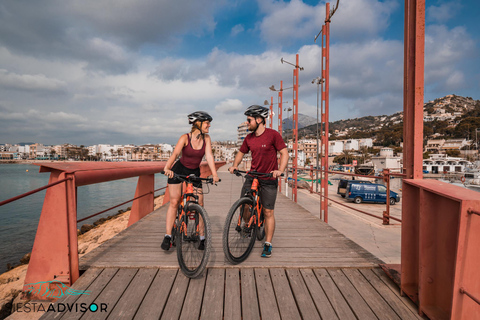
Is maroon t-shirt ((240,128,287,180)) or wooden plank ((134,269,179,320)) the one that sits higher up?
maroon t-shirt ((240,128,287,180))

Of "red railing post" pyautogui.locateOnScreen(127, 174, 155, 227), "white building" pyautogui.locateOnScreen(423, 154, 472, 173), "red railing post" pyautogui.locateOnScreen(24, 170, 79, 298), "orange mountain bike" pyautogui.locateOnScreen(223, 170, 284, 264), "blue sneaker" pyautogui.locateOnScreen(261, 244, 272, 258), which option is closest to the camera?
"red railing post" pyautogui.locateOnScreen(24, 170, 79, 298)

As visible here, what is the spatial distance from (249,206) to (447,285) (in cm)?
188

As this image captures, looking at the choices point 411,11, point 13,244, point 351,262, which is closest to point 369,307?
point 351,262

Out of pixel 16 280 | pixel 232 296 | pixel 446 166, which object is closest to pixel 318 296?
pixel 232 296

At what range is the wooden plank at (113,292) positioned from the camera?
1.96 metres

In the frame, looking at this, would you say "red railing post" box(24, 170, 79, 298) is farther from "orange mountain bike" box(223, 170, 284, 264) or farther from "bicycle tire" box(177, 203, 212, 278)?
"orange mountain bike" box(223, 170, 284, 264)

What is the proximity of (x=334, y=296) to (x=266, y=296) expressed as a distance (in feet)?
1.96

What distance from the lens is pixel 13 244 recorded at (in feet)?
42.2

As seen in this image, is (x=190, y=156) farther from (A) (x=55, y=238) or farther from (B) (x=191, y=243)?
(A) (x=55, y=238)

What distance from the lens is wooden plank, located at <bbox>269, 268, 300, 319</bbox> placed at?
201 cm

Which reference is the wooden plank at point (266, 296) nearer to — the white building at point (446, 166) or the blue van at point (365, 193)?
the blue van at point (365, 193)

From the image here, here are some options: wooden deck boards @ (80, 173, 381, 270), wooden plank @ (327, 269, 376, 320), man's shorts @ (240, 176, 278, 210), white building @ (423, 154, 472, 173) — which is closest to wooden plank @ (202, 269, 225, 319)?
wooden deck boards @ (80, 173, 381, 270)

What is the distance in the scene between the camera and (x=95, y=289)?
227cm

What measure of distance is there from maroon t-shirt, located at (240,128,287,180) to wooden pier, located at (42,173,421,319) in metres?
1.08
